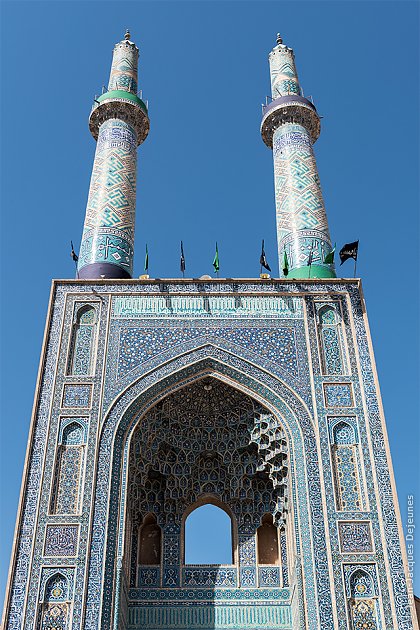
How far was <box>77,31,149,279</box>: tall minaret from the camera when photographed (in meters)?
10.6

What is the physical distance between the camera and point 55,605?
7359mm

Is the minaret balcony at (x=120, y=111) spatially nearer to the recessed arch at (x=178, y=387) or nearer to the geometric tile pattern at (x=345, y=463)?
the recessed arch at (x=178, y=387)

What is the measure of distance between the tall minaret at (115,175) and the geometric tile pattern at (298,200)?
231 cm

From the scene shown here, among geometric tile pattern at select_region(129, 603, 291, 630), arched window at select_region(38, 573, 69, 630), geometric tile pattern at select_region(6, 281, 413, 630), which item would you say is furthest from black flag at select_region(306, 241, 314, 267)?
arched window at select_region(38, 573, 69, 630)

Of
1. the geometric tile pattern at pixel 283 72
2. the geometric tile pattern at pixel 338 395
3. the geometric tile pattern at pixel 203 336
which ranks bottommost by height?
the geometric tile pattern at pixel 338 395

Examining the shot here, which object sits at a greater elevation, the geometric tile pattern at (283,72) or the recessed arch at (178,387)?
the geometric tile pattern at (283,72)

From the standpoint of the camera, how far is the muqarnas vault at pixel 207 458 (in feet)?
24.7

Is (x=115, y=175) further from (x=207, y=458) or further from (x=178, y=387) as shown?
(x=207, y=458)

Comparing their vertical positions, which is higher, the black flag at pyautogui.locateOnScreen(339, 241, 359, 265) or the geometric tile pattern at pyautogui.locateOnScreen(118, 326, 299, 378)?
the black flag at pyautogui.locateOnScreen(339, 241, 359, 265)

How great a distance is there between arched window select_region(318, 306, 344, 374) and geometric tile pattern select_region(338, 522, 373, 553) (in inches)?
77.6

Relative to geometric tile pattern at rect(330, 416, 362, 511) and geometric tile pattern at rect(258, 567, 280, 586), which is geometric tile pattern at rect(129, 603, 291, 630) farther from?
geometric tile pattern at rect(330, 416, 362, 511)

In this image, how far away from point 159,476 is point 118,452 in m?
1.26

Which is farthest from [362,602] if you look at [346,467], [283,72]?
[283,72]

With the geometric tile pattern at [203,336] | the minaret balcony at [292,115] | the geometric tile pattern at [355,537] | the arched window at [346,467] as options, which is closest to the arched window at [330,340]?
the geometric tile pattern at [203,336]
